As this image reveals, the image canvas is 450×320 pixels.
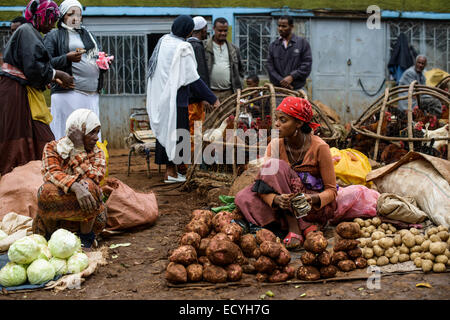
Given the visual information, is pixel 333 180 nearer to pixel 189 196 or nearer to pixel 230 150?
pixel 230 150

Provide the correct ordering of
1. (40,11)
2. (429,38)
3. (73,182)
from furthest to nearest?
1. (429,38)
2. (40,11)
3. (73,182)

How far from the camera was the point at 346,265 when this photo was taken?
122 inches

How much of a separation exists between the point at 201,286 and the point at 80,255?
2.91 ft

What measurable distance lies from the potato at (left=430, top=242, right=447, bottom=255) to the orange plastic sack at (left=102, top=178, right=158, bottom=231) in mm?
2387

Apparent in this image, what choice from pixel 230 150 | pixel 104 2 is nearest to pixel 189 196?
pixel 230 150

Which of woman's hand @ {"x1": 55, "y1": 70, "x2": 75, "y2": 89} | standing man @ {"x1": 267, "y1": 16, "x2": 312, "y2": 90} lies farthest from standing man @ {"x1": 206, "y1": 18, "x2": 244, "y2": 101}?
woman's hand @ {"x1": 55, "y1": 70, "x2": 75, "y2": 89}

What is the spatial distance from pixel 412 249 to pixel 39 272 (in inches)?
98.2

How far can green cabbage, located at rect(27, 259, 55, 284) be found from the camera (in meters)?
2.91

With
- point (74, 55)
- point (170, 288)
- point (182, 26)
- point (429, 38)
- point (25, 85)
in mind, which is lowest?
point (170, 288)

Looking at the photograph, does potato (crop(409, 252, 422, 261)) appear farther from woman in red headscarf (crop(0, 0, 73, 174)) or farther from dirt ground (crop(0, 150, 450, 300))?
woman in red headscarf (crop(0, 0, 73, 174))

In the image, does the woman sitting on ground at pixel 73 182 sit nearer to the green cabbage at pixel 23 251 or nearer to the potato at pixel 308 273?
the green cabbage at pixel 23 251

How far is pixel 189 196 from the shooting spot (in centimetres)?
560

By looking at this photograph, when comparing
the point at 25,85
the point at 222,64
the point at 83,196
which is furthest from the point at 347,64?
the point at 83,196

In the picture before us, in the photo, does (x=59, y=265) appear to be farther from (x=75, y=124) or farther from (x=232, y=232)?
(x=232, y=232)
